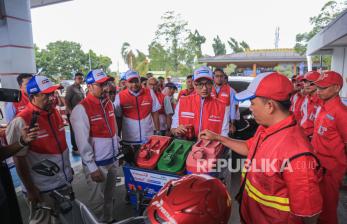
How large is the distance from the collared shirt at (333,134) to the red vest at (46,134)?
2938 mm

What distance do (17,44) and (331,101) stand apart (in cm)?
655

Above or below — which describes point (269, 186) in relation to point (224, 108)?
below

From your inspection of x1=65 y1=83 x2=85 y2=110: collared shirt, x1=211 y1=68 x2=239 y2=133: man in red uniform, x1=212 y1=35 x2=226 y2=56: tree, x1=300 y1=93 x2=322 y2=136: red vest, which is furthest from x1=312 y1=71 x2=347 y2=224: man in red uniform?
x1=212 y1=35 x2=226 y2=56: tree

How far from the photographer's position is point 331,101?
3.04 metres

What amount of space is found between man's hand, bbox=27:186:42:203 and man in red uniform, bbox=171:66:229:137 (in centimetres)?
157

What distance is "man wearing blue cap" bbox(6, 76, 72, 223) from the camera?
94.4 inches

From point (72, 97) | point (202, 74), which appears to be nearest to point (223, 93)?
point (202, 74)

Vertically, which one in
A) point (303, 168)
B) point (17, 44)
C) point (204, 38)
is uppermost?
point (204, 38)

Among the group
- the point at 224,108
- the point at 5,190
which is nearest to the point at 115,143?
the point at 224,108

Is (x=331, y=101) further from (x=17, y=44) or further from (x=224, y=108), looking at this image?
(x=17, y=44)

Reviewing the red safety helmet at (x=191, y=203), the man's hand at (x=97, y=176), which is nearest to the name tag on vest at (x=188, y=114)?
the man's hand at (x=97, y=176)

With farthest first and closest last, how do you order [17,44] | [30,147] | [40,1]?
1. [40,1]
2. [17,44]
3. [30,147]

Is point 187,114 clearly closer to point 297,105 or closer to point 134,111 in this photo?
point 134,111

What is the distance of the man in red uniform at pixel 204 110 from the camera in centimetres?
321
